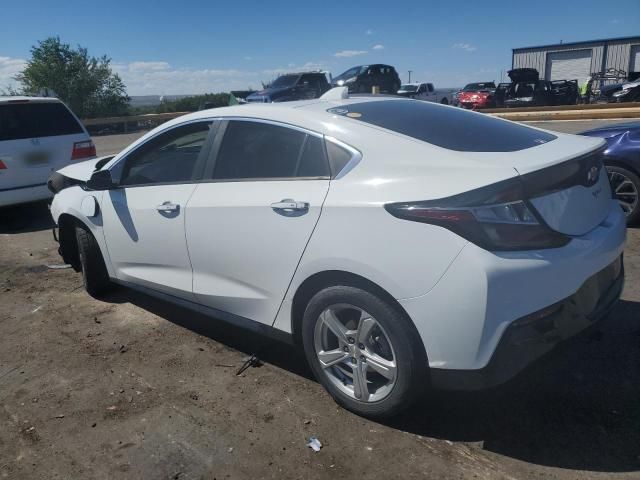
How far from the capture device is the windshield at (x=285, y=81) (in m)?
22.1

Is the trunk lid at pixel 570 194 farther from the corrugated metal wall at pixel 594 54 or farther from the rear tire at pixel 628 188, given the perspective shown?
the corrugated metal wall at pixel 594 54

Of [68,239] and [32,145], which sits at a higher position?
[32,145]

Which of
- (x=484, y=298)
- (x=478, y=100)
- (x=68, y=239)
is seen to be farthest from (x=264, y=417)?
(x=478, y=100)

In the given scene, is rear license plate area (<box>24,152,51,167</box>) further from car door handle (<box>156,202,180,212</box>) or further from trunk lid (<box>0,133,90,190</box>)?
car door handle (<box>156,202,180,212</box>)

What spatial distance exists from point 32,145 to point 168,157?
14.9ft

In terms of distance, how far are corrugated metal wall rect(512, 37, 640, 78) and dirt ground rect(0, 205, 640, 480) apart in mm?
42764

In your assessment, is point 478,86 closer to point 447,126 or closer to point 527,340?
point 447,126

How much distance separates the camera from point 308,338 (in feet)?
9.87

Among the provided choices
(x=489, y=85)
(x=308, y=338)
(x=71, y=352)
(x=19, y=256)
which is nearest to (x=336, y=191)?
(x=308, y=338)

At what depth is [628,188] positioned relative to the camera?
5695 mm

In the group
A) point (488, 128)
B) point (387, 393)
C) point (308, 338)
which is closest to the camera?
point (387, 393)

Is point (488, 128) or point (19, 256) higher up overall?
point (488, 128)

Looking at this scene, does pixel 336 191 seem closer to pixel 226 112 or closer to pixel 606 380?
pixel 226 112

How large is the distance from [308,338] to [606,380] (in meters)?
1.72
